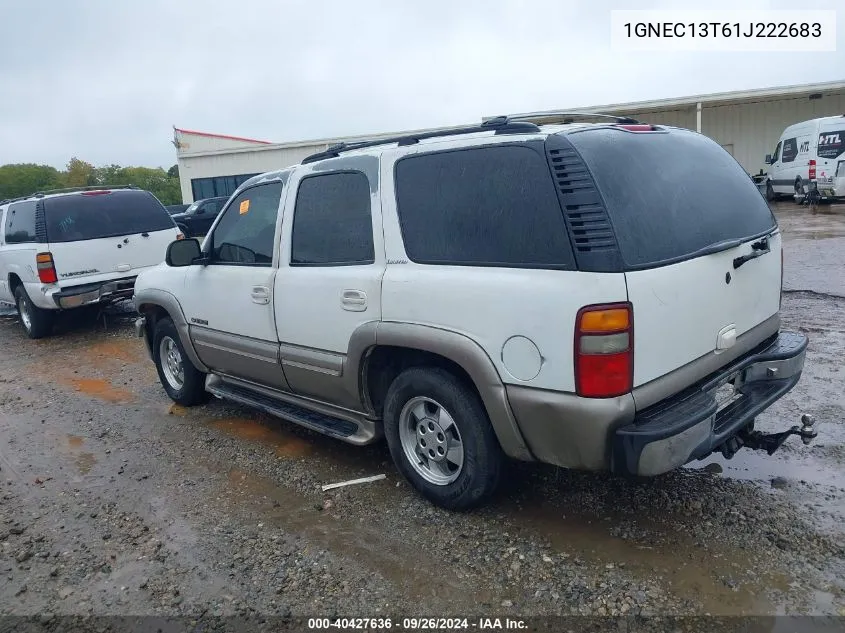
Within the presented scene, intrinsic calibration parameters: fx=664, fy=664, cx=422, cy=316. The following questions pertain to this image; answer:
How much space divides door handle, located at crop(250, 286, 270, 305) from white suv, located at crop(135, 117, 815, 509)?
0.05 ft

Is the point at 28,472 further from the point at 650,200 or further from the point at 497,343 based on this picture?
the point at 650,200

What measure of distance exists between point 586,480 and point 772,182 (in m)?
20.7

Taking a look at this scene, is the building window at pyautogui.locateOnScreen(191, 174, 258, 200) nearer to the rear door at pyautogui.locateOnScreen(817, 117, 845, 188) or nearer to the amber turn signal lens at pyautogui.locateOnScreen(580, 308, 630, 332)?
the rear door at pyautogui.locateOnScreen(817, 117, 845, 188)

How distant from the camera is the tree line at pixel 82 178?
51.1m

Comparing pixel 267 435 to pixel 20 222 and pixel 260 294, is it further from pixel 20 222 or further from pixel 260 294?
pixel 20 222

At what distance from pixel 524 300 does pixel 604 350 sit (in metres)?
0.41

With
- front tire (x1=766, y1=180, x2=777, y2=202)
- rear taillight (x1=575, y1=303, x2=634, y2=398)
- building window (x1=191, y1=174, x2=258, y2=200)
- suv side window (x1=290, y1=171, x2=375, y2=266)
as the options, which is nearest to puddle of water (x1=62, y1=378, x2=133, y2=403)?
suv side window (x1=290, y1=171, x2=375, y2=266)

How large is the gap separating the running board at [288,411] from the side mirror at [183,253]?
98 centimetres

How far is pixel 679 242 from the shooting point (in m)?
3.00

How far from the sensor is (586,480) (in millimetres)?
3834

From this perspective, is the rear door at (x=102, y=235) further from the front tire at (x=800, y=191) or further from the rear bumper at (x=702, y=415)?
the front tire at (x=800, y=191)

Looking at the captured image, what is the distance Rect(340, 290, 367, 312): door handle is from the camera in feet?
12.0

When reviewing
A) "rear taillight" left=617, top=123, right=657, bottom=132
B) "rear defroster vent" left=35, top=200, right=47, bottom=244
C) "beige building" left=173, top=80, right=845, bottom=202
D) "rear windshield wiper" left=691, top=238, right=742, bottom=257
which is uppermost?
"beige building" left=173, top=80, right=845, bottom=202

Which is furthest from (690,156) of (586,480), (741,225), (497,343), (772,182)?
(772,182)
